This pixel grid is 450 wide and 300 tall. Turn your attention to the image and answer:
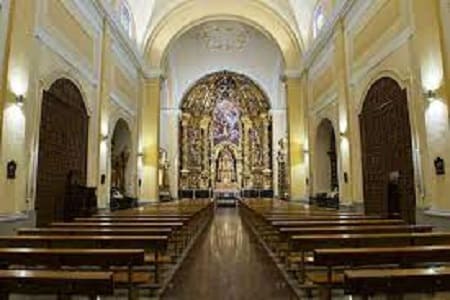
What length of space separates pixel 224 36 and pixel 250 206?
42.4ft

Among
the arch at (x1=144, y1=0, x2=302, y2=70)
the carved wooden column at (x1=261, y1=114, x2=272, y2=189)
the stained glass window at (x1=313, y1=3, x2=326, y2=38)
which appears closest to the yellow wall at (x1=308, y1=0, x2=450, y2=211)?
the stained glass window at (x1=313, y1=3, x2=326, y2=38)

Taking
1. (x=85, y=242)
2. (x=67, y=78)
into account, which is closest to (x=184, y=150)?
(x=67, y=78)

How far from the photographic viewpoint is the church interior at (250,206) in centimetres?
309

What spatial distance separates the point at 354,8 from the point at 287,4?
18.2 ft

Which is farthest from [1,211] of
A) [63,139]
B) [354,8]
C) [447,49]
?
[354,8]

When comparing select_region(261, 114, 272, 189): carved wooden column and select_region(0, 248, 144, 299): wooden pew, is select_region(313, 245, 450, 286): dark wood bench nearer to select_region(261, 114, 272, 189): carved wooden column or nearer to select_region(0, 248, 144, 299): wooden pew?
select_region(0, 248, 144, 299): wooden pew

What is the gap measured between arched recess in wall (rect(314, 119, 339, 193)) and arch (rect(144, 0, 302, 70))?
3296 millimetres

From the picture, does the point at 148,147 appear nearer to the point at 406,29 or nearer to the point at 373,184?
the point at 373,184

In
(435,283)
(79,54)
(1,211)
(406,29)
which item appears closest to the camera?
(435,283)

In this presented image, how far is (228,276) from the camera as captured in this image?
4.77 m

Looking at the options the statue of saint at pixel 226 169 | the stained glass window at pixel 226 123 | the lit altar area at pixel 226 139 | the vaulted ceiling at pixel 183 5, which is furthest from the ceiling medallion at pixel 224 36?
the statue of saint at pixel 226 169

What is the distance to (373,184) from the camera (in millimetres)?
9055

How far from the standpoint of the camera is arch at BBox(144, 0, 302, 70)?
15.6 meters

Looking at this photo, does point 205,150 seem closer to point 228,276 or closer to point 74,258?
point 228,276
